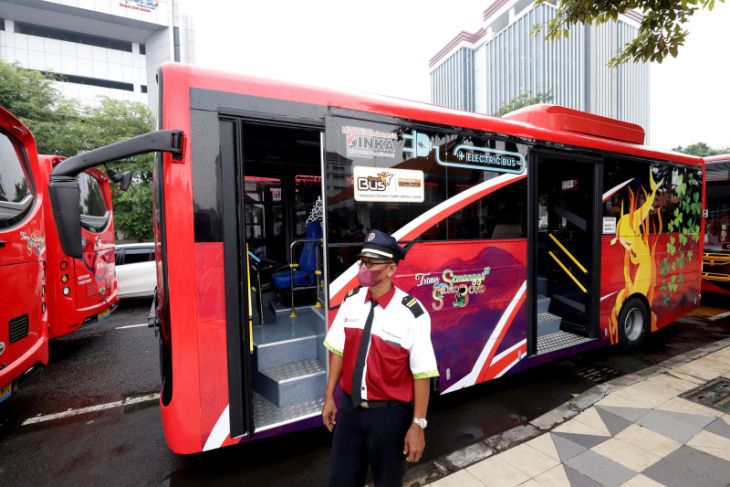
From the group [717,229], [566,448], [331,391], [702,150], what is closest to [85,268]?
[331,391]

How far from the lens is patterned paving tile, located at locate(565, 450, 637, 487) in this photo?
9.32 feet

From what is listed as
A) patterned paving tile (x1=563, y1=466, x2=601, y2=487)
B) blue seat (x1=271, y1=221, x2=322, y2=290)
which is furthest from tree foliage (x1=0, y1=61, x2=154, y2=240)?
patterned paving tile (x1=563, y1=466, x2=601, y2=487)

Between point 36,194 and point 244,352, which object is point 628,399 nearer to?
point 244,352

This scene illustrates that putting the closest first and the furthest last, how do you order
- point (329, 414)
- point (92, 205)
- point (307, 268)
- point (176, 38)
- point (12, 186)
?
point (329, 414), point (12, 186), point (307, 268), point (92, 205), point (176, 38)

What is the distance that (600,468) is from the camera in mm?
2969

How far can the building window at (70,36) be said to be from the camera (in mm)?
33219

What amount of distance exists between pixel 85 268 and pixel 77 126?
1328 centimetres

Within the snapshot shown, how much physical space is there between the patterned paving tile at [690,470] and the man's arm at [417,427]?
7.82 ft

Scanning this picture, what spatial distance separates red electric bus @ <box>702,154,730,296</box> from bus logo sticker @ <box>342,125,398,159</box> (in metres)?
9.19

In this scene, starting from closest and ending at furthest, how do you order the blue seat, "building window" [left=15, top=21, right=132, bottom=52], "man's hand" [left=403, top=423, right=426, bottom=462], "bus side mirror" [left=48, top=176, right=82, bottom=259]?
1. "man's hand" [left=403, top=423, right=426, bottom=462]
2. "bus side mirror" [left=48, top=176, right=82, bottom=259]
3. the blue seat
4. "building window" [left=15, top=21, right=132, bottom=52]

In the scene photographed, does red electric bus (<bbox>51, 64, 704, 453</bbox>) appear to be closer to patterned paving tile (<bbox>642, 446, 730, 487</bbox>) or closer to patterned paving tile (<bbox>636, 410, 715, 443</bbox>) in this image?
patterned paving tile (<bbox>636, 410, 715, 443</bbox>)

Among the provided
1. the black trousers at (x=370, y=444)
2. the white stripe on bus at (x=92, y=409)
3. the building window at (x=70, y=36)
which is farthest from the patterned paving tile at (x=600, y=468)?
the building window at (x=70, y=36)

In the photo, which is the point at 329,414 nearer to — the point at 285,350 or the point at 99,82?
the point at 285,350

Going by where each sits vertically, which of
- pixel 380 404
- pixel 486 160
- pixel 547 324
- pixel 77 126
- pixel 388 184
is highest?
pixel 77 126
